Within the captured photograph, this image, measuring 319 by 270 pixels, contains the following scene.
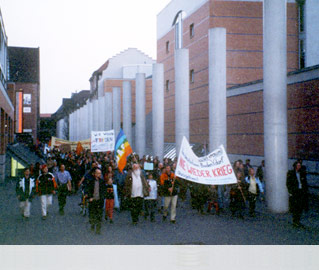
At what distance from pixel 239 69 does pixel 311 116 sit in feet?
39.0

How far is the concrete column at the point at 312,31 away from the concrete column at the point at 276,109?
45.3 feet

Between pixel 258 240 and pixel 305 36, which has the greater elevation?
pixel 305 36

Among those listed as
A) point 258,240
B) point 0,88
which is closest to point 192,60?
point 0,88

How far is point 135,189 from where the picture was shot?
13.2m

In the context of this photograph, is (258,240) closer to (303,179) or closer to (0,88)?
(303,179)

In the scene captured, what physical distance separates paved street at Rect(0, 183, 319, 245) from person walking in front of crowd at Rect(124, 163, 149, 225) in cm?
51

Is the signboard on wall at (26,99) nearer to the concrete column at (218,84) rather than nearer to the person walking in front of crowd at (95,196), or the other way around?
the concrete column at (218,84)

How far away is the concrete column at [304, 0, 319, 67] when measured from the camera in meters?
27.8

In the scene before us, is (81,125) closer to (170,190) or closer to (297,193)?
(170,190)

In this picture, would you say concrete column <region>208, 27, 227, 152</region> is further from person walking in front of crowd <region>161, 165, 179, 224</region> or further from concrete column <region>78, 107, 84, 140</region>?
concrete column <region>78, 107, 84, 140</region>

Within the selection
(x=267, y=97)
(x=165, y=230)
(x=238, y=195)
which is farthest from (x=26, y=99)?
(x=165, y=230)

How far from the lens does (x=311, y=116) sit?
60.3 ft

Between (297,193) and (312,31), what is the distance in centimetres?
1846

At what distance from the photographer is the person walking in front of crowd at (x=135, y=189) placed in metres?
13.1
